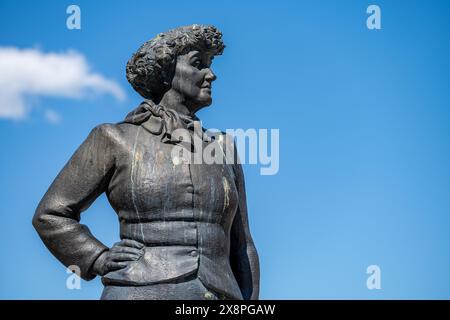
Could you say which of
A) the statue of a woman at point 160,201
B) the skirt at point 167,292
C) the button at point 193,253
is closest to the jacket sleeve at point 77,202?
the statue of a woman at point 160,201

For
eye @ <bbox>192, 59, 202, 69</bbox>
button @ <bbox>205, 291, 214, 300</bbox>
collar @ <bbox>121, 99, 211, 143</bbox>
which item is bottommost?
button @ <bbox>205, 291, 214, 300</bbox>

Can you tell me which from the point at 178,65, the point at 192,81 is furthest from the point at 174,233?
the point at 178,65

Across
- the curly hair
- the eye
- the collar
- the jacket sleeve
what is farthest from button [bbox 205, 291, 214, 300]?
the eye

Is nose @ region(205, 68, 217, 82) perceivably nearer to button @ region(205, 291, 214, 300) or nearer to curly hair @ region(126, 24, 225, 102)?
curly hair @ region(126, 24, 225, 102)

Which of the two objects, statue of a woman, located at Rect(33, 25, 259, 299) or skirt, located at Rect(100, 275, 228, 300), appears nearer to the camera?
skirt, located at Rect(100, 275, 228, 300)

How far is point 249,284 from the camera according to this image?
12.5 metres

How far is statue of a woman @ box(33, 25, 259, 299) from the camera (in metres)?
11.7

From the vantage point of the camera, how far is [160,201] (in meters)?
11.9

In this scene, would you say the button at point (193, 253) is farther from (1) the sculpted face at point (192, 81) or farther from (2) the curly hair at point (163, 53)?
(2) the curly hair at point (163, 53)

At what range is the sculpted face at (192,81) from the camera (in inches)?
496

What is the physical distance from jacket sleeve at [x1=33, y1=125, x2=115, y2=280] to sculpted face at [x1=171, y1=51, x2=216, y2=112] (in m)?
0.78
